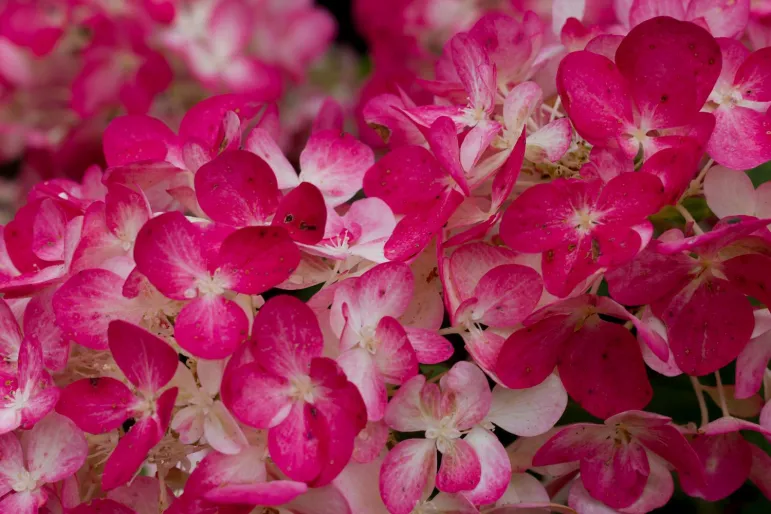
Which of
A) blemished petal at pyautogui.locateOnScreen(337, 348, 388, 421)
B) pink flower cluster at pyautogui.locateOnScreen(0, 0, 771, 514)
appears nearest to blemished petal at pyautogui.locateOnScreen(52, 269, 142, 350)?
pink flower cluster at pyautogui.locateOnScreen(0, 0, 771, 514)

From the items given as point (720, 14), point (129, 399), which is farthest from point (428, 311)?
point (720, 14)

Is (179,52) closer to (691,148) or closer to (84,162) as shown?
(84,162)

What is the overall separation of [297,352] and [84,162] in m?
0.66

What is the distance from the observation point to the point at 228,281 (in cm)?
38

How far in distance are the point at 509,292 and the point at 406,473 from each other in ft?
0.31

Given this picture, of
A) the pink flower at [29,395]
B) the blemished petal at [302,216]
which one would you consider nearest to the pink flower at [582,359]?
the blemished petal at [302,216]

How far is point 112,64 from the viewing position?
0.88 m

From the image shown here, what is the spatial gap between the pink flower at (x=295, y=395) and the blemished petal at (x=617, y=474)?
5.1 inches

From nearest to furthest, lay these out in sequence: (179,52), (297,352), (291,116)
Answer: (297,352) < (179,52) < (291,116)

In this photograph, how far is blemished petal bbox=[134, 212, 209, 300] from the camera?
376 mm

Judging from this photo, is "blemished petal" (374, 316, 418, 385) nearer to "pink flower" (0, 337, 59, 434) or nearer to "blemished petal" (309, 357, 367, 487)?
"blemished petal" (309, 357, 367, 487)

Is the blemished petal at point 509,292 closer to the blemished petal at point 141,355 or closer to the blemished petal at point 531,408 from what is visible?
the blemished petal at point 531,408

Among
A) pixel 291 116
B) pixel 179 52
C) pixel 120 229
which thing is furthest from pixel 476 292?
pixel 291 116

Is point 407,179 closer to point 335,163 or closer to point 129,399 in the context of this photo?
point 335,163
